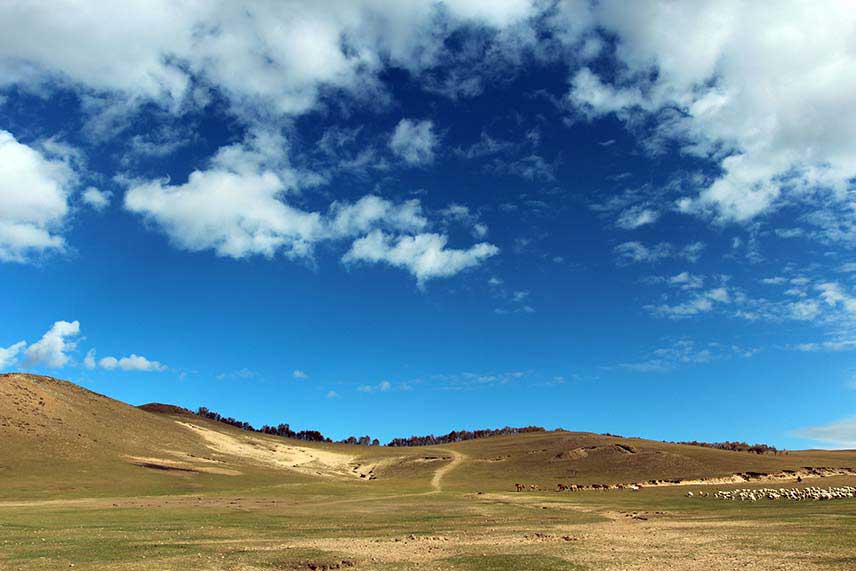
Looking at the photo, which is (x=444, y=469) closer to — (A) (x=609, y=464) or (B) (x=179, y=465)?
(A) (x=609, y=464)

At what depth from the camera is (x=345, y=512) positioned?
5150 centimetres

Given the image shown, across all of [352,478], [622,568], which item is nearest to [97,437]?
[352,478]

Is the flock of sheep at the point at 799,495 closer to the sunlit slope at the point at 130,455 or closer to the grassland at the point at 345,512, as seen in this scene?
the grassland at the point at 345,512

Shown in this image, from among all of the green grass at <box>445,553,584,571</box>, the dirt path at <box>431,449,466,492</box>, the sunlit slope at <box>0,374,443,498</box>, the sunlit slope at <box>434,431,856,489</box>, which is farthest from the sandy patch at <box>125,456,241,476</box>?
the green grass at <box>445,553,584,571</box>

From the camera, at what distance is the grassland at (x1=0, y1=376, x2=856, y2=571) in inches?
982

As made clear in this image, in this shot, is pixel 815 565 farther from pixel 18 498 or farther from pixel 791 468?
pixel 791 468

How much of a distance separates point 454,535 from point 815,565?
1828 centimetres

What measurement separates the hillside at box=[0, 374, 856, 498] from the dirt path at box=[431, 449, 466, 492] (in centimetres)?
23

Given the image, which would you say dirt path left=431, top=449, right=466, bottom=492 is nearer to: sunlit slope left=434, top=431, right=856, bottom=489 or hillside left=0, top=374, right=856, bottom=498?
hillside left=0, top=374, right=856, bottom=498

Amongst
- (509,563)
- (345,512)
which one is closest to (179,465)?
(345,512)

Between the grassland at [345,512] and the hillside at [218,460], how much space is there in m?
0.51

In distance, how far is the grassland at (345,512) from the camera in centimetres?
2494

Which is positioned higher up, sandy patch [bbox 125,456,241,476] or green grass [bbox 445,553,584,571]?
sandy patch [bbox 125,456,241,476]

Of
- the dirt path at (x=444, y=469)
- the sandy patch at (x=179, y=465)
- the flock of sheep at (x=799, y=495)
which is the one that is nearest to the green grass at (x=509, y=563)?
the flock of sheep at (x=799, y=495)
